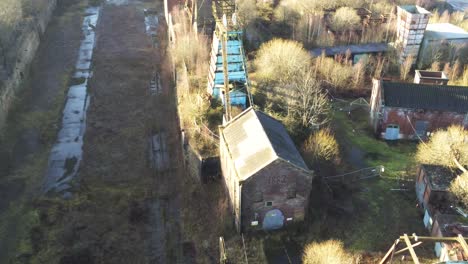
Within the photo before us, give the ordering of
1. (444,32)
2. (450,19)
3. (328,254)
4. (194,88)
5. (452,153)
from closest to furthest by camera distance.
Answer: (328,254) < (452,153) < (194,88) < (444,32) < (450,19)

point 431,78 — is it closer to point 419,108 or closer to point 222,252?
point 419,108

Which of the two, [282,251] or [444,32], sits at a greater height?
[444,32]

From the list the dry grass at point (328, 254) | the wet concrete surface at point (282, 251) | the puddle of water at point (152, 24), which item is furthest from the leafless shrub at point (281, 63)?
the puddle of water at point (152, 24)

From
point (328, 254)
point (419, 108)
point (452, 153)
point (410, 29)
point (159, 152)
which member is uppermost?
point (410, 29)

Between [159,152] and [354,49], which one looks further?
[354,49]

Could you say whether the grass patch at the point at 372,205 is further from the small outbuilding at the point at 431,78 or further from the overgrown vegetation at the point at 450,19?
the overgrown vegetation at the point at 450,19

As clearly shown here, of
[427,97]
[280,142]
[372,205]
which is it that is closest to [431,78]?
[427,97]

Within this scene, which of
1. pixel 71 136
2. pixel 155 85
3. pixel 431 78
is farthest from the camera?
pixel 155 85
